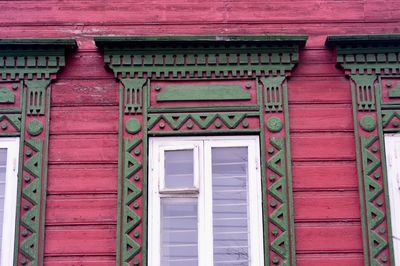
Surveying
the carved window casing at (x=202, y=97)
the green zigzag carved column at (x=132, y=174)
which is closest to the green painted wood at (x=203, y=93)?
the carved window casing at (x=202, y=97)

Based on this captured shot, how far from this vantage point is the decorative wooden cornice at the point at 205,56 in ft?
23.2

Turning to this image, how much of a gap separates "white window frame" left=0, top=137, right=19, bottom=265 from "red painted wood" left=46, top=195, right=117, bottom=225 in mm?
317

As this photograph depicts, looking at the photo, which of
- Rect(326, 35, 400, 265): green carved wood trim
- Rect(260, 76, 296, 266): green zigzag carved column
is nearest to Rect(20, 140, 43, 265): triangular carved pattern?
Rect(260, 76, 296, 266): green zigzag carved column

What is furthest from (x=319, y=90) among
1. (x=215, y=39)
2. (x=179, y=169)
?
(x=179, y=169)

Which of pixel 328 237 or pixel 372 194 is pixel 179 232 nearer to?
A: pixel 328 237

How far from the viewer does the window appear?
659cm

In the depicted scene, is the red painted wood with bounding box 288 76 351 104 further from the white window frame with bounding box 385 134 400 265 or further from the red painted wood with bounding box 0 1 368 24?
the red painted wood with bounding box 0 1 368 24

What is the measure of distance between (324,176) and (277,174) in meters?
0.43

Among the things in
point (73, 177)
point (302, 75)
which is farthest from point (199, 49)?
point (73, 177)

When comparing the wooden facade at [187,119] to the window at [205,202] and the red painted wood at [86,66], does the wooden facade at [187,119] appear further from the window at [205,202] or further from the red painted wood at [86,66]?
the window at [205,202]

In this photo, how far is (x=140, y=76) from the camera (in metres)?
7.07

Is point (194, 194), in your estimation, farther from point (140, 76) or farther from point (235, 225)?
point (140, 76)

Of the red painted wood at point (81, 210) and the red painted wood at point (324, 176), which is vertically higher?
the red painted wood at point (324, 176)

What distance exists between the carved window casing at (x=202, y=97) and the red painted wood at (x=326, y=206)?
10 cm
